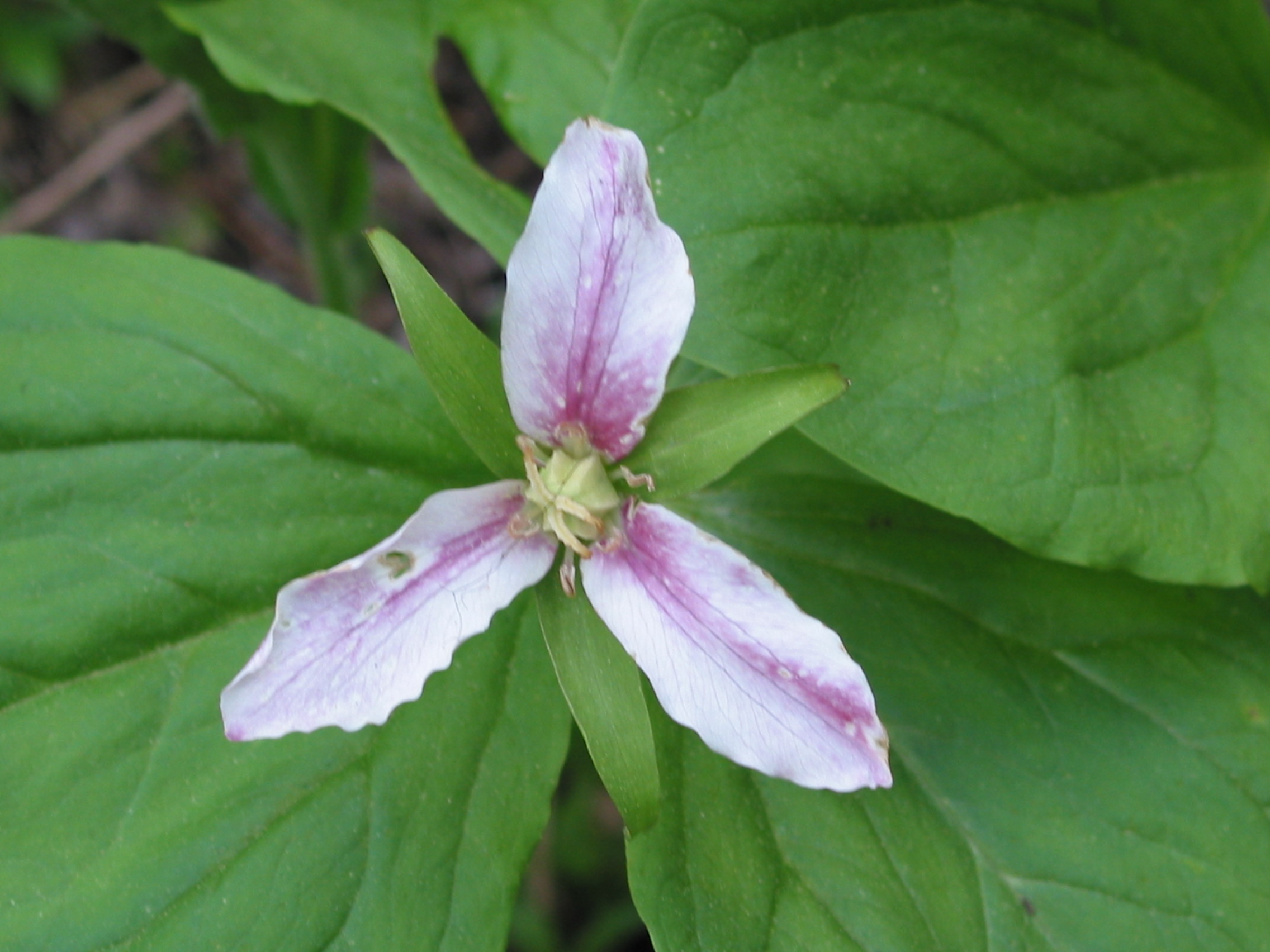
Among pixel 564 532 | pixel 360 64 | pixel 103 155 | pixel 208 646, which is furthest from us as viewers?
pixel 103 155

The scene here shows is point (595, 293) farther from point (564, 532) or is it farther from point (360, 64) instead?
point (360, 64)

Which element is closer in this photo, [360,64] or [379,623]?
[379,623]

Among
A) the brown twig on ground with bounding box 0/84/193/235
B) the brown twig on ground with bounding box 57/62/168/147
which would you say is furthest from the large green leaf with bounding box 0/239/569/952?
the brown twig on ground with bounding box 57/62/168/147

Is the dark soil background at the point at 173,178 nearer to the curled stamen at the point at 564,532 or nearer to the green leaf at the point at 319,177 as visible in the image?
the green leaf at the point at 319,177

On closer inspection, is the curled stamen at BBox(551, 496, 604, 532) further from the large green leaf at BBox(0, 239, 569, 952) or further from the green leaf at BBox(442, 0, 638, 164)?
the green leaf at BBox(442, 0, 638, 164)

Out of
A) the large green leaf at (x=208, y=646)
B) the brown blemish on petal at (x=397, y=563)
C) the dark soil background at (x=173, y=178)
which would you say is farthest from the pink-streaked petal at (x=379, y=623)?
the dark soil background at (x=173, y=178)

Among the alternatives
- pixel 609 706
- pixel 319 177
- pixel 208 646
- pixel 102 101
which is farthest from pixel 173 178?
pixel 609 706
